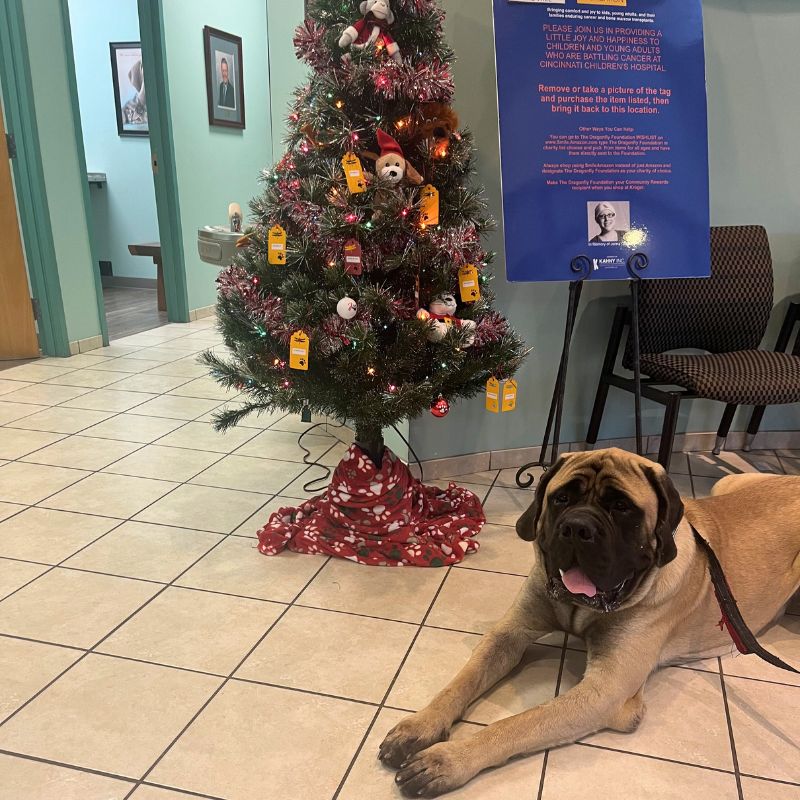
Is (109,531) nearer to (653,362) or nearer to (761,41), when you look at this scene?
(653,362)

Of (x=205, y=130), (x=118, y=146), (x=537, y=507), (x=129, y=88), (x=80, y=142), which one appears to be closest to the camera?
(x=537, y=507)

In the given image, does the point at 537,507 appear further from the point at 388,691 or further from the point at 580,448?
the point at 580,448

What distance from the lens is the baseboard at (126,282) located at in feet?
24.2

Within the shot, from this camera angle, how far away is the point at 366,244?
2.10 meters

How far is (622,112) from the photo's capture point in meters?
2.46

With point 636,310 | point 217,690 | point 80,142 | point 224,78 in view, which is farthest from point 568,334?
point 224,78

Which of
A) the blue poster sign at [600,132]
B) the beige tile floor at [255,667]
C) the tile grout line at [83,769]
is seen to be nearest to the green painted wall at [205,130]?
the beige tile floor at [255,667]

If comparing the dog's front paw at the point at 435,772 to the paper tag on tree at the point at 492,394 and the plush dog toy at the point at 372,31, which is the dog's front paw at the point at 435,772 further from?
the plush dog toy at the point at 372,31

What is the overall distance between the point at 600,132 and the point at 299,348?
1287 millimetres

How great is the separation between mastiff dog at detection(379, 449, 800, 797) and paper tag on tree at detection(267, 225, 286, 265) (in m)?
1.02

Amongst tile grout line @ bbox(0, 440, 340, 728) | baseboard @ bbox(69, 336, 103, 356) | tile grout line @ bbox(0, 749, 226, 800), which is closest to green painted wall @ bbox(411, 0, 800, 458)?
tile grout line @ bbox(0, 440, 340, 728)

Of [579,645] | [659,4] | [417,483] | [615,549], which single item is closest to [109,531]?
[417,483]

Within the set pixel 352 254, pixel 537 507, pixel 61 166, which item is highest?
pixel 61 166

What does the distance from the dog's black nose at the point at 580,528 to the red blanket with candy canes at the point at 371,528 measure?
0.88m
